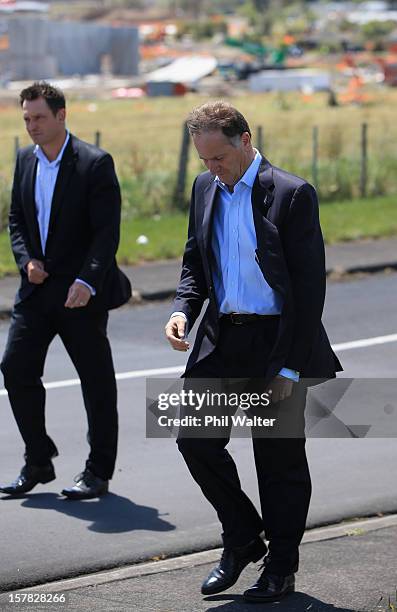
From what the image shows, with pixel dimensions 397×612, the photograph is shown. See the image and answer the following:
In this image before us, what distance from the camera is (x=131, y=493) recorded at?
23.9 feet

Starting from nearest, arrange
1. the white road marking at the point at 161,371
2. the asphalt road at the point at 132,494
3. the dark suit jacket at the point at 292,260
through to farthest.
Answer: the dark suit jacket at the point at 292,260, the asphalt road at the point at 132,494, the white road marking at the point at 161,371

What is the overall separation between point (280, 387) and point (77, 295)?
1.76 meters

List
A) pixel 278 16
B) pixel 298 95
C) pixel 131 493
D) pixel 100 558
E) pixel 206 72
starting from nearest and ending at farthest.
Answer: pixel 100 558 < pixel 131 493 < pixel 298 95 < pixel 206 72 < pixel 278 16

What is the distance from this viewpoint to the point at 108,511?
6934 mm

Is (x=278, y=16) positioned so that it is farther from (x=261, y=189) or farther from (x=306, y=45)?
(x=261, y=189)

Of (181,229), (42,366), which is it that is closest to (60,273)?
(42,366)

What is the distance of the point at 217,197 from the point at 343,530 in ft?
6.38

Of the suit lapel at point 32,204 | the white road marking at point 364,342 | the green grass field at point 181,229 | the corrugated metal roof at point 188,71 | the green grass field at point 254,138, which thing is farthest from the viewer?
the corrugated metal roof at point 188,71

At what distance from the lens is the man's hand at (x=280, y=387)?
17.4 ft

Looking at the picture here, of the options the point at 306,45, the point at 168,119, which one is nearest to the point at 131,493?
the point at 168,119

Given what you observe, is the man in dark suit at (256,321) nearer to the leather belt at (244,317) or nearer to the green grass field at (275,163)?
the leather belt at (244,317)

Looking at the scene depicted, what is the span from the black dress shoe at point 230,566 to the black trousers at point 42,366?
1672mm

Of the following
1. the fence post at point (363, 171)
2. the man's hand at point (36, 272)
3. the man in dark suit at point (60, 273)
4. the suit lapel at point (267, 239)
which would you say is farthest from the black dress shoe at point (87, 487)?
the fence post at point (363, 171)

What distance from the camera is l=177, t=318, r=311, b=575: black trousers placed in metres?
5.38
